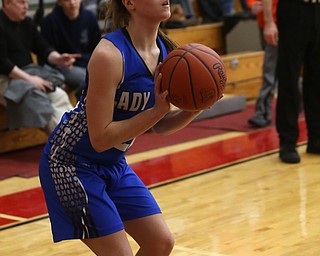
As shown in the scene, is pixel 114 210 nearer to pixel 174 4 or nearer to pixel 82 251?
A: pixel 82 251

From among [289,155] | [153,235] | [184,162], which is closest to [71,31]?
[184,162]

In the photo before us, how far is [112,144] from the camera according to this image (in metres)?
2.49

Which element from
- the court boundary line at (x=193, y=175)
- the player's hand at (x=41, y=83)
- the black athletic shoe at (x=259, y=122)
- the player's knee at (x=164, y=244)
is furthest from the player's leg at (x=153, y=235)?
the black athletic shoe at (x=259, y=122)

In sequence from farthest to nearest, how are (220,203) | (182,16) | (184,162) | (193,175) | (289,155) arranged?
(182,16) → (184,162) → (289,155) → (193,175) → (220,203)

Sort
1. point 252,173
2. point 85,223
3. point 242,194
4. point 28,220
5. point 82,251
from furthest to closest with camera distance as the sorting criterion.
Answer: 1. point 252,173
2. point 242,194
3. point 28,220
4. point 82,251
5. point 85,223

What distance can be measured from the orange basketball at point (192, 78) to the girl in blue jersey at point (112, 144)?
5cm

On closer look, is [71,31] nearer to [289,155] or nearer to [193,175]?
[193,175]

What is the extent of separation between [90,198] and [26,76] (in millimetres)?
3250

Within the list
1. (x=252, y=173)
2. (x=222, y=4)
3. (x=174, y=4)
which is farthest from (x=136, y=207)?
(x=222, y=4)

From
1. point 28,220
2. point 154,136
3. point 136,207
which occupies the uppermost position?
point 136,207

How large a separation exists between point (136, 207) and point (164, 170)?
2.58 m

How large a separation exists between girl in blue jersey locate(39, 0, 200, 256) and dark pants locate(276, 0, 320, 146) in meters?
2.51

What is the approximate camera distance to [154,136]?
6.43 m

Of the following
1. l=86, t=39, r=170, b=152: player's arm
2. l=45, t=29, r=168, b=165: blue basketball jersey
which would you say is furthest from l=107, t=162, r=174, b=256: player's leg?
l=86, t=39, r=170, b=152: player's arm
